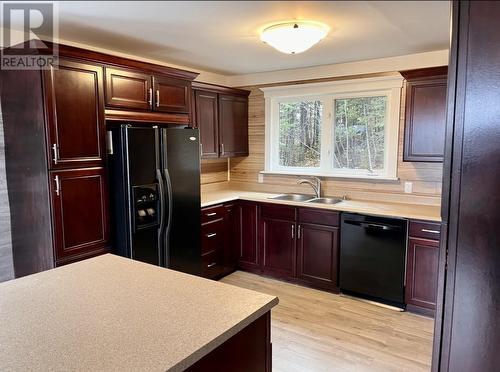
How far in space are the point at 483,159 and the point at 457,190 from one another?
10cm

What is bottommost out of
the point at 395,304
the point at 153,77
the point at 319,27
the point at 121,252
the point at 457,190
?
the point at 395,304

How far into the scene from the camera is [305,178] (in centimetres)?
381

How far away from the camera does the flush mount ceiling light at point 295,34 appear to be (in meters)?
0.50

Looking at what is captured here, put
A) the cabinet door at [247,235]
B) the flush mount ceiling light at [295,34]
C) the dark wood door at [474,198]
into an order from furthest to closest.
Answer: the cabinet door at [247,235]
the dark wood door at [474,198]
the flush mount ceiling light at [295,34]

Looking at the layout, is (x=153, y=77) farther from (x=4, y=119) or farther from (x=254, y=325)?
(x=254, y=325)

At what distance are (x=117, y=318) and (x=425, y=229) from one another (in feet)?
7.95

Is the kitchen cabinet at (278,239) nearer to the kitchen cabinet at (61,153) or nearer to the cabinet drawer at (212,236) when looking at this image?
the cabinet drawer at (212,236)

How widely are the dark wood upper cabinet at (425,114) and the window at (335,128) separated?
1.09 feet

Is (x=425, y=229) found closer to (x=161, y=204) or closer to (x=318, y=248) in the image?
(x=318, y=248)

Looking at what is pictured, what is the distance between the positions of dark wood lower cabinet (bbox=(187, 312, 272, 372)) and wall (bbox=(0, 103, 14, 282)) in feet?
6.34

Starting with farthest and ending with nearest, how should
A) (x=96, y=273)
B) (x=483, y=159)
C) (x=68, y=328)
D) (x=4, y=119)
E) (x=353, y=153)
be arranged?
(x=353, y=153) → (x=4, y=119) → (x=96, y=273) → (x=68, y=328) → (x=483, y=159)

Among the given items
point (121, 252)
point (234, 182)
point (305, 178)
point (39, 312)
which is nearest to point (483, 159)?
point (39, 312)

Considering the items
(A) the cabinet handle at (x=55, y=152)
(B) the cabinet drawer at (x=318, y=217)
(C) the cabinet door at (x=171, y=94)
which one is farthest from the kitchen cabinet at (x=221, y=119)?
(A) the cabinet handle at (x=55, y=152)

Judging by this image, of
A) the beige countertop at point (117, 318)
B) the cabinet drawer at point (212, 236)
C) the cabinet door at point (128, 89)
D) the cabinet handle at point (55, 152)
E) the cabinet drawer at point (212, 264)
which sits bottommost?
the cabinet drawer at point (212, 264)
